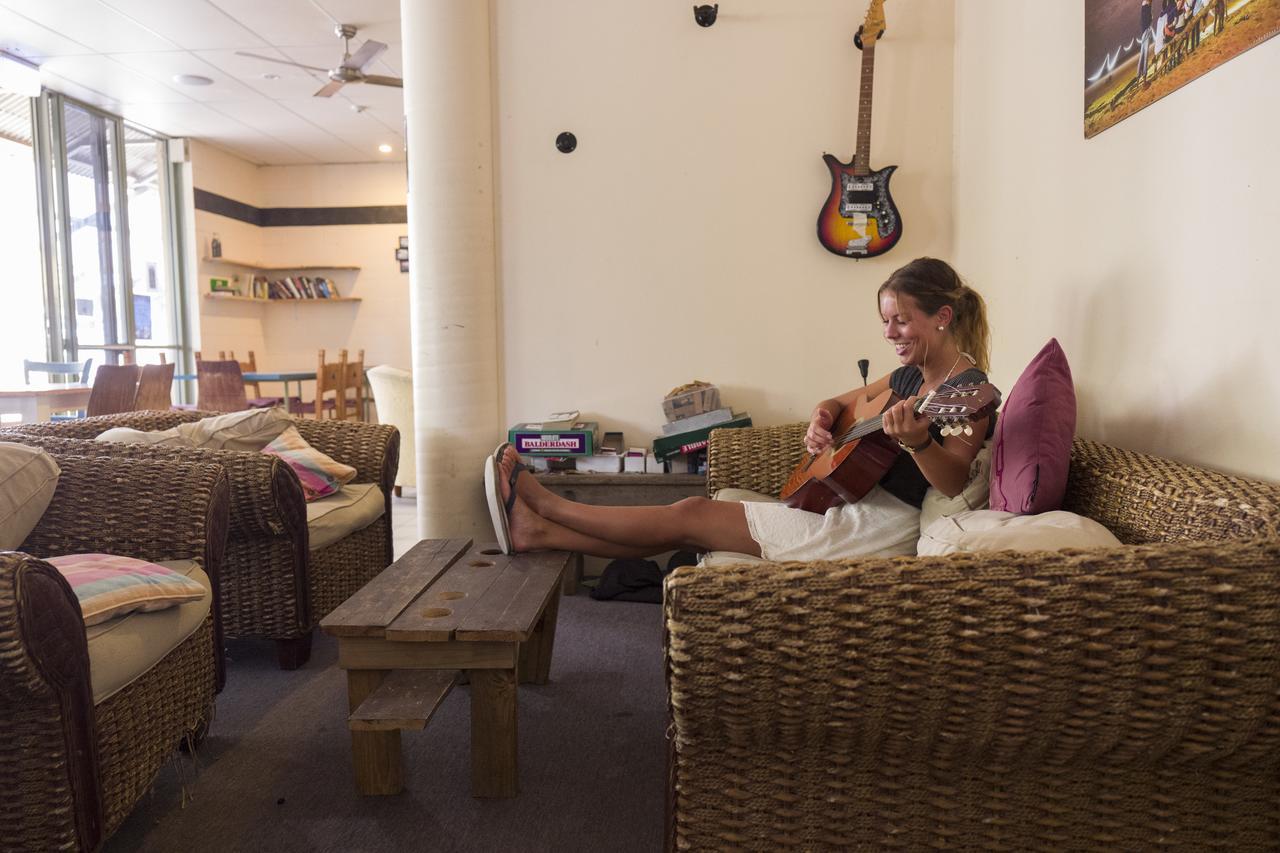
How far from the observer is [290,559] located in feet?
7.78

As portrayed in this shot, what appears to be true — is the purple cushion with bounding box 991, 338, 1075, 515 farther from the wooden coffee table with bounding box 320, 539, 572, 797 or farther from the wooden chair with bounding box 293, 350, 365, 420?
the wooden chair with bounding box 293, 350, 365, 420

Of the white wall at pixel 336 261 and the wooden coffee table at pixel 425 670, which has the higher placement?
the white wall at pixel 336 261

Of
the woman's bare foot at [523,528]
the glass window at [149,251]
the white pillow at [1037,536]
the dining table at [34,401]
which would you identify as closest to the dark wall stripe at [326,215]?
the glass window at [149,251]

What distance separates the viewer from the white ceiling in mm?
4668

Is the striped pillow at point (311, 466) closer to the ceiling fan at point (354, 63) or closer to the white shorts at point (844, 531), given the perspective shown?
the white shorts at point (844, 531)

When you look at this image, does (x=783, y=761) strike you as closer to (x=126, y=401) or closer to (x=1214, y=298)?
(x=1214, y=298)

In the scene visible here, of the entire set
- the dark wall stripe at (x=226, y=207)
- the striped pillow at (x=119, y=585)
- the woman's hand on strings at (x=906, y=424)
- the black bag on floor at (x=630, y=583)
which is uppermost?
the dark wall stripe at (x=226, y=207)

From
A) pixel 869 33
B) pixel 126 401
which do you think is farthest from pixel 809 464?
pixel 126 401

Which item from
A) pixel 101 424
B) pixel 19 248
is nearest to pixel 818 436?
pixel 101 424

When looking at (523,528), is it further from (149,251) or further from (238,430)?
(149,251)

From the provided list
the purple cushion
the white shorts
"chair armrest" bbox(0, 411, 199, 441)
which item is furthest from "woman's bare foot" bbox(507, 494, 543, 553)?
"chair armrest" bbox(0, 411, 199, 441)

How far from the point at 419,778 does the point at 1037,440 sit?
142 cm

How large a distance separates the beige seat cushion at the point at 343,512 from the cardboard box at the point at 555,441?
1.80ft

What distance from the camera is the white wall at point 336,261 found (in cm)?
846
